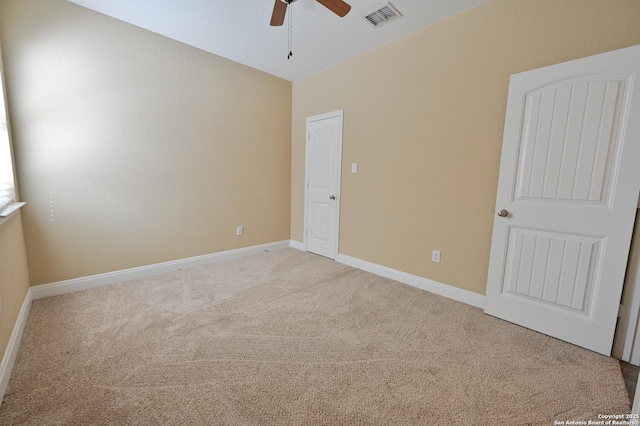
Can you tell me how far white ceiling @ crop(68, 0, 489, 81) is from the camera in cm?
229

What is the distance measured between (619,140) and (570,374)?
153 cm

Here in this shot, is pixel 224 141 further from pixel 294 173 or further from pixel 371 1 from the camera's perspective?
pixel 371 1

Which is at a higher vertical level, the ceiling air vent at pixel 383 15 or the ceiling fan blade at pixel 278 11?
the ceiling air vent at pixel 383 15

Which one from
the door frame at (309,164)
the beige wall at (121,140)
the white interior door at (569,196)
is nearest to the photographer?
the white interior door at (569,196)

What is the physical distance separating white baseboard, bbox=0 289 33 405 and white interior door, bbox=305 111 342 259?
2.99 metres

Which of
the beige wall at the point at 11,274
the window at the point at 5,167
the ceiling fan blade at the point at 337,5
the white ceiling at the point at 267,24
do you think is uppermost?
the white ceiling at the point at 267,24

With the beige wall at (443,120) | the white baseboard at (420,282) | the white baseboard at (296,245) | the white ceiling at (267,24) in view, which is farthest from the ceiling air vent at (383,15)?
the white baseboard at (296,245)

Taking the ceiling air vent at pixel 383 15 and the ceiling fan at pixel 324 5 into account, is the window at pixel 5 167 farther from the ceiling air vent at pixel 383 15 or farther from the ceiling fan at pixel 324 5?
the ceiling air vent at pixel 383 15

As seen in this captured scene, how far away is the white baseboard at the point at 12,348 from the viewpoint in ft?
4.42

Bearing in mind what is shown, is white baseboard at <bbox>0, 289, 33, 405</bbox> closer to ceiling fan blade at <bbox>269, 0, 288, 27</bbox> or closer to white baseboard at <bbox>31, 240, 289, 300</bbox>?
white baseboard at <bbox>31, 240, 289, 300</bbox>

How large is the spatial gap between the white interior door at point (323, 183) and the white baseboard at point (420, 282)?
378mm

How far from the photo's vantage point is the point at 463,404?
1.35 metres

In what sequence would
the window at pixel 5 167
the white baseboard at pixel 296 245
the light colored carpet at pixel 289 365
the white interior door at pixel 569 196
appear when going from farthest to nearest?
the white baseboard at pixel 296 245 → the window at pixel 5 167 → the white interior door at pixel 569 196 → the light colored carpet at pixel 289 365

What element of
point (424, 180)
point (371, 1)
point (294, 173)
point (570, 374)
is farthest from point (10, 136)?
point (570, 374)
